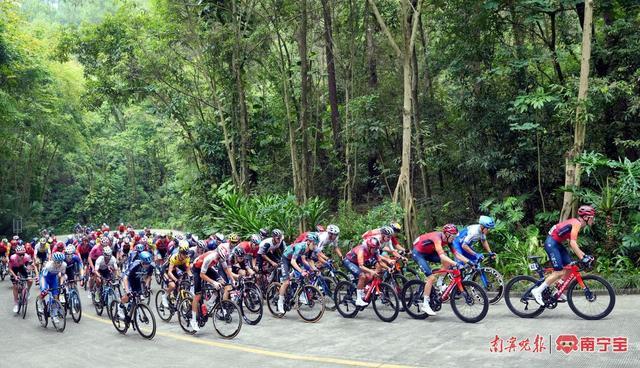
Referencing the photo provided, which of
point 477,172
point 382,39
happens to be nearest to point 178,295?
point 477,172

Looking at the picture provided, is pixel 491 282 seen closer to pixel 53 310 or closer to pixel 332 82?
pixel 53 310

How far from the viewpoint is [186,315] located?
37.2 ft

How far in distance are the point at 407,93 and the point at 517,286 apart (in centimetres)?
629

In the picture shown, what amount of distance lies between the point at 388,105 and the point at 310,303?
11206mm

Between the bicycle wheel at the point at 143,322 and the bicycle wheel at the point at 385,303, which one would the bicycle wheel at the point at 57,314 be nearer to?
the bicycle wheel at the point at 143,322

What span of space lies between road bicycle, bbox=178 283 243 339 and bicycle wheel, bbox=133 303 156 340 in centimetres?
61

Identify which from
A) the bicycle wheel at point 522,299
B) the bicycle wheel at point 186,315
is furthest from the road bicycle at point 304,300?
the bicycle wheel at point 522,299

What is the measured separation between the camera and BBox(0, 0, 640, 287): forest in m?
14.5

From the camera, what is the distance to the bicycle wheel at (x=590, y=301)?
373 inches

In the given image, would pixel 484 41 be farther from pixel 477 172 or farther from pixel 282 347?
pixel 282 347

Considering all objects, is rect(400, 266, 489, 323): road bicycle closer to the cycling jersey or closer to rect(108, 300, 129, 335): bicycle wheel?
the cycling jersey

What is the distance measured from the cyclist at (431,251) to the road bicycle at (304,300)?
2.15 metres

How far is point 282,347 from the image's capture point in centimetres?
977

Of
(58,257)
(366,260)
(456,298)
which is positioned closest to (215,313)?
(366,260)
